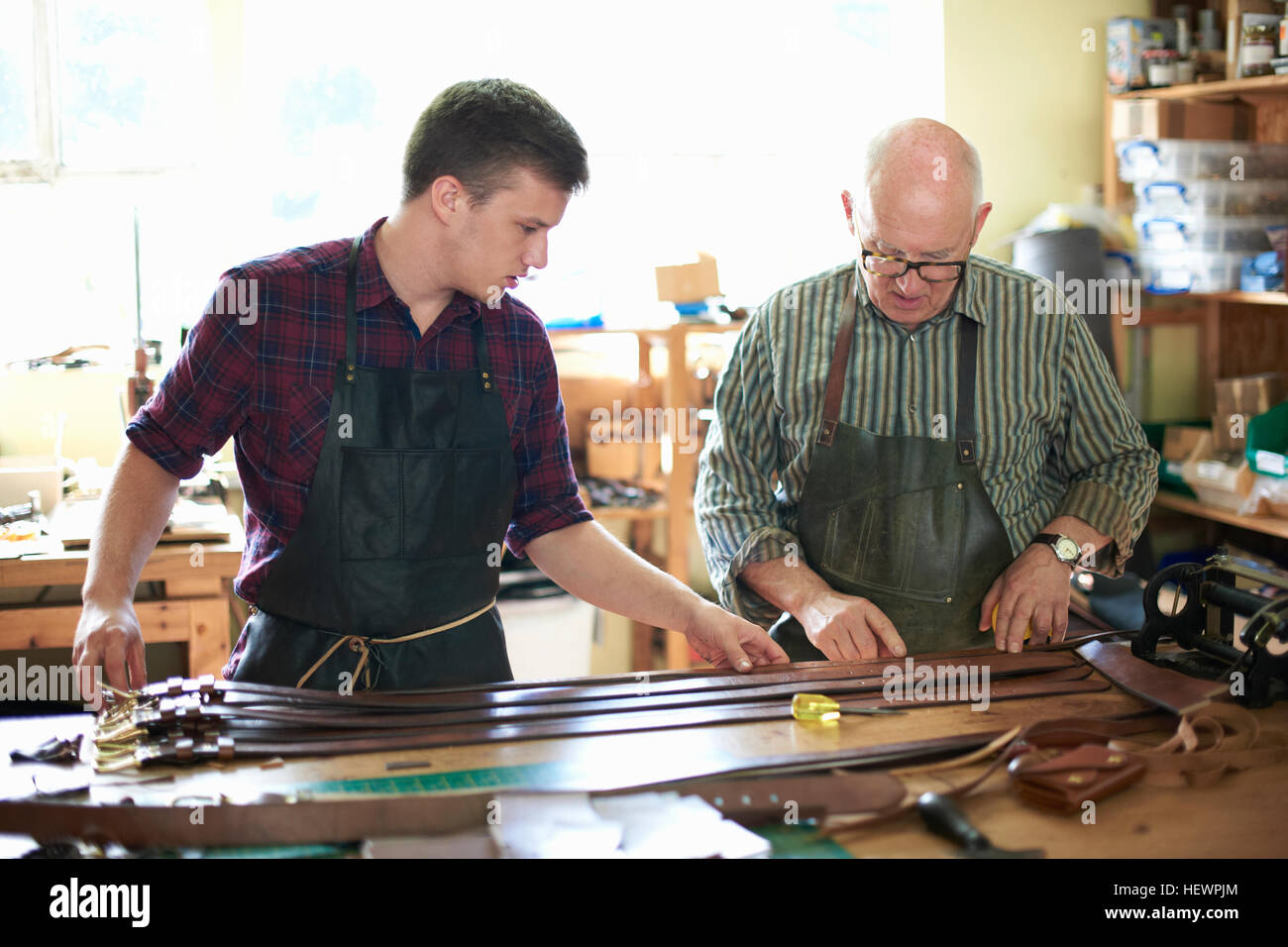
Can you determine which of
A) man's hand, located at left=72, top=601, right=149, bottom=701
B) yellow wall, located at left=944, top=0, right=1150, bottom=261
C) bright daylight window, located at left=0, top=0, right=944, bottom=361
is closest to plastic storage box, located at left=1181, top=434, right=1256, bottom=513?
yellow wall, located at left=944, top=0, right=1150, bottom=261

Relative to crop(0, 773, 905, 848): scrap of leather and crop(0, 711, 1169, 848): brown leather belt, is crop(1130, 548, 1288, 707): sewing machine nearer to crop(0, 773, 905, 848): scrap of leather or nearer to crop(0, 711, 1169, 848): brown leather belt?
crop(0, 711, 1169, 848): brown leather belt

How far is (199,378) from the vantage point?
203 centimetres

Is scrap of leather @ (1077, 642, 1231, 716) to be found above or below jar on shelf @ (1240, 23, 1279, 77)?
below

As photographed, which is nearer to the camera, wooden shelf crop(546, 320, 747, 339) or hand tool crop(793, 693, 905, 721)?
hand tool crop(793, 693, 905, 721)

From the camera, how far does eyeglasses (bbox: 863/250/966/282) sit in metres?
2.25

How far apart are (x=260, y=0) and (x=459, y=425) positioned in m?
3.14

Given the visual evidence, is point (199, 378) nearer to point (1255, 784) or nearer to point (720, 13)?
point (1255, 784)

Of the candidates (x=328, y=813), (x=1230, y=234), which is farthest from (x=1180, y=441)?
(x=328, y=813)

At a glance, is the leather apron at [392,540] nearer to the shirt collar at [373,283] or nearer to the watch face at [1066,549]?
the shirt collar at [373,283]

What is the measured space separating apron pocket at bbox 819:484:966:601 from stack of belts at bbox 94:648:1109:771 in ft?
1.06

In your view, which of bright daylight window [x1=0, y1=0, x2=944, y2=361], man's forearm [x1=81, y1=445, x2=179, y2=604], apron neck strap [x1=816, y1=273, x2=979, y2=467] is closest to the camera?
man's forearm [x1=81, y1=445, x2=179, y2=604]

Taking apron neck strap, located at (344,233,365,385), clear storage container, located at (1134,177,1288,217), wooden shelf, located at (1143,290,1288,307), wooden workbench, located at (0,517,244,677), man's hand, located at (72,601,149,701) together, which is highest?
clear storage container, located at (1134,177,1288,217)

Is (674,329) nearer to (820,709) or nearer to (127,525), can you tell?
(127,525)

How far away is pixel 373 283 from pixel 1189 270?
3490 millimetres
